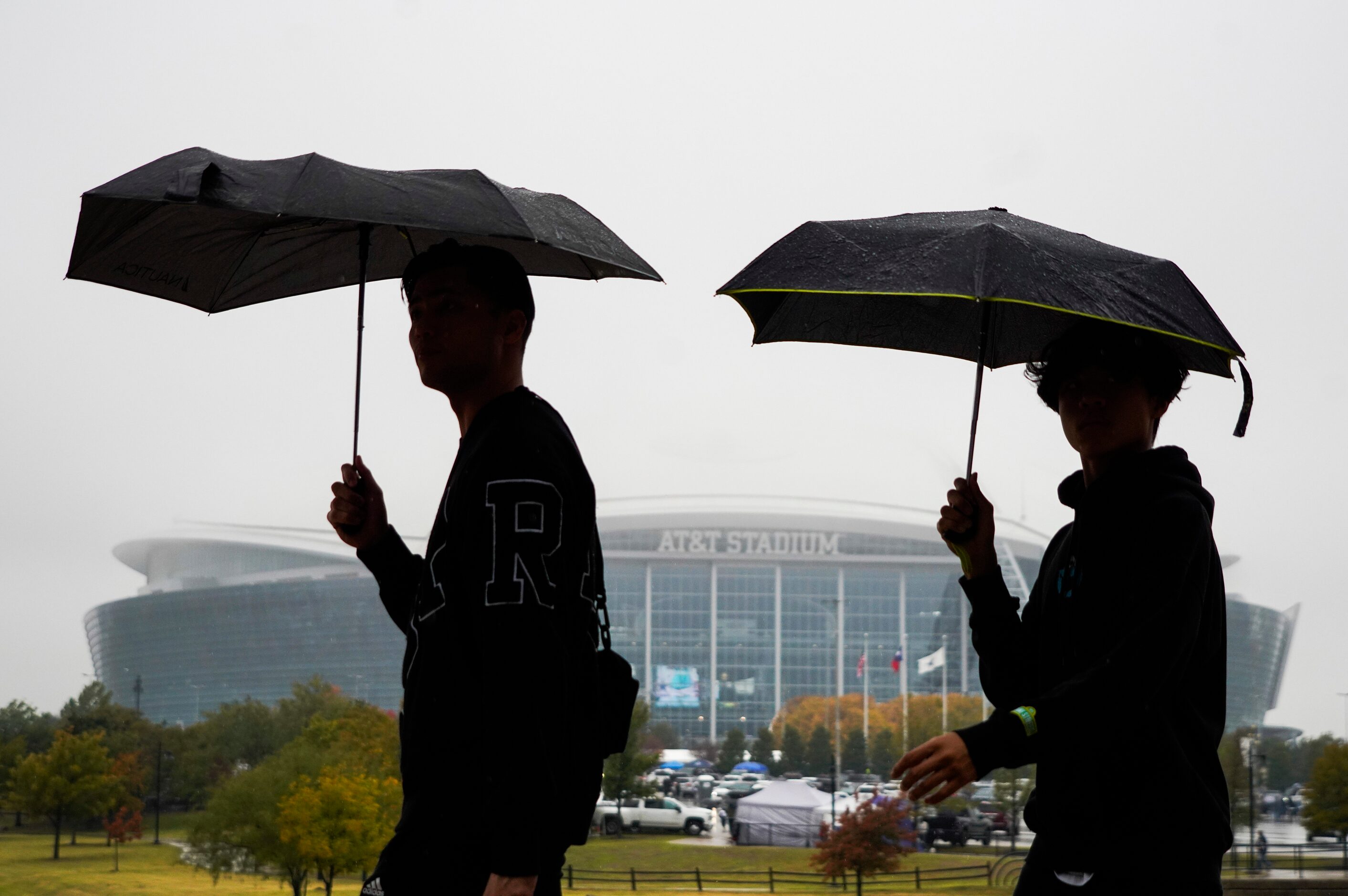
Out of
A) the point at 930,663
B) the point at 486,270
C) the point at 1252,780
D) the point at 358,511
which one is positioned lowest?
the point at 1252,780

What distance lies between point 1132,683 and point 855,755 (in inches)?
2618

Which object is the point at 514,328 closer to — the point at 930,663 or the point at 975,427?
the point at 975,427

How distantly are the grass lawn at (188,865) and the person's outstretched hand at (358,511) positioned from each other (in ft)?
116

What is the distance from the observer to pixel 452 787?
184 cm

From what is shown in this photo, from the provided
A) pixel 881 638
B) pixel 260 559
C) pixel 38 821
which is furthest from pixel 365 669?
pixel 38 821

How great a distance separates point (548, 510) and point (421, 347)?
0.43 meters

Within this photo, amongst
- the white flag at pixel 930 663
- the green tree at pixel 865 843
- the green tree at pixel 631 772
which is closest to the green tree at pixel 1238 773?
the green tree at pixel 865 843

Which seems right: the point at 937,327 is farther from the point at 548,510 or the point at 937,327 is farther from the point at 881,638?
the point at 881,638

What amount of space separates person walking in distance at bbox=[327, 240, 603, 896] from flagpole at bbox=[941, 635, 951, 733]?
4511cm

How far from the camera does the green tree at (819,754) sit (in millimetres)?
67188

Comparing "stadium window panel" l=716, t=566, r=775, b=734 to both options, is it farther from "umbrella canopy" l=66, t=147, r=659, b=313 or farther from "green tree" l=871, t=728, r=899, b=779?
"umbrella canopy" l=66, t=147, r=659, b=313

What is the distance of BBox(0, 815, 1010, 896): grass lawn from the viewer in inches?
1517

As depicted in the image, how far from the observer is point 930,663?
88938 millimetres

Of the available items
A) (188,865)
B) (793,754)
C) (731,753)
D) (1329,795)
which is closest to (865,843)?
(1329,795)
